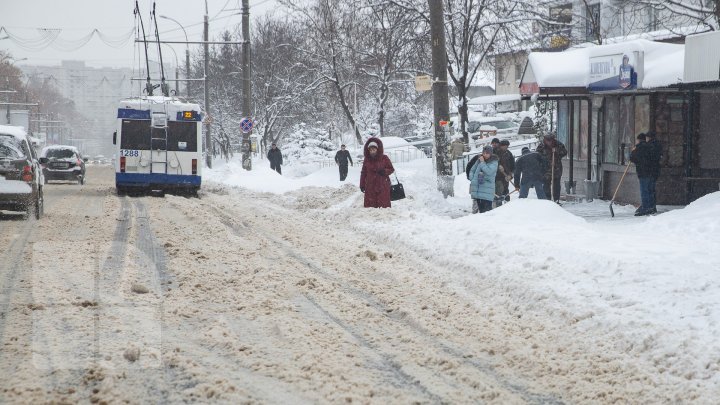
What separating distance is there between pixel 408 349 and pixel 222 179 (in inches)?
1200

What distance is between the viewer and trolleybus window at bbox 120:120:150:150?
26.1m

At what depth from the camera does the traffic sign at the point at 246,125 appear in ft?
114

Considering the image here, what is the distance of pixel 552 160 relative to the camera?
2169 cm

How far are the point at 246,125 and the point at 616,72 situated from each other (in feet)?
57.8

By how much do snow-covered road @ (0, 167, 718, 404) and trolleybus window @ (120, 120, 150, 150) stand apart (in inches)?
460

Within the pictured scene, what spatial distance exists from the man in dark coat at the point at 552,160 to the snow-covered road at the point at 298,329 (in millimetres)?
7929

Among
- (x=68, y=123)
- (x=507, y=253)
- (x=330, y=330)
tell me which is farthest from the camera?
(x=68, y=123)

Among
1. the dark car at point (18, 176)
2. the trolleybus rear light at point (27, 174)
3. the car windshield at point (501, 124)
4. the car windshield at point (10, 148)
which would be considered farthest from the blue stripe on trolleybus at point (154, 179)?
the car windshield at point (501, 124)

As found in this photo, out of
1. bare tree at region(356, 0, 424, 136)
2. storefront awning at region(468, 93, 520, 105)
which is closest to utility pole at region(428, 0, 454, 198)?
bare tree at region(356, 0, 424, 136)

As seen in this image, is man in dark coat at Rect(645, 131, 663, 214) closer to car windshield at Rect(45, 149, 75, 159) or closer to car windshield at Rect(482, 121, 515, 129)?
car windshield at Rect(45, 149, 75, 159)

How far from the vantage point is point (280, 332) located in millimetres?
7719

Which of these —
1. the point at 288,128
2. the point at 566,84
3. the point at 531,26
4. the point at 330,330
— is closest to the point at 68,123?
the point at 288,128

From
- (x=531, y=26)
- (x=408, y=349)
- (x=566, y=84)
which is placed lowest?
(x=408, y=349)

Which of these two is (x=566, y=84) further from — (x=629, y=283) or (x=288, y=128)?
(x=288, y=128)
